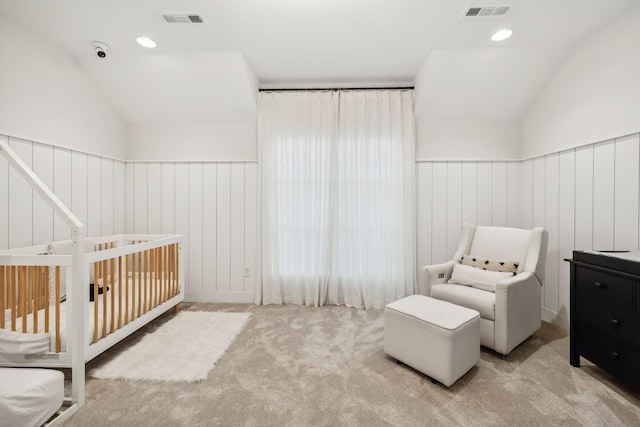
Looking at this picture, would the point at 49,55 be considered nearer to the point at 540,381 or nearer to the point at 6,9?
the point at 6,9

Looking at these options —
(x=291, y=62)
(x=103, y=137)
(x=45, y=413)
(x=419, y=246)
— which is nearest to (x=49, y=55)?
(x=103, y=137)

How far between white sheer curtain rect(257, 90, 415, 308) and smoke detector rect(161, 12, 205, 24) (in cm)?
98

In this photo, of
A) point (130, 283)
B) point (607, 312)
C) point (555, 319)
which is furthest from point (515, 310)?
point (130, 283)

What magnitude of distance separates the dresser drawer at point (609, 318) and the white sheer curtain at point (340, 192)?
4.43 feet

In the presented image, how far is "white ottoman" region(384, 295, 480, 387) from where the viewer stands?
156 cm

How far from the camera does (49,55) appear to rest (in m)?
2.18

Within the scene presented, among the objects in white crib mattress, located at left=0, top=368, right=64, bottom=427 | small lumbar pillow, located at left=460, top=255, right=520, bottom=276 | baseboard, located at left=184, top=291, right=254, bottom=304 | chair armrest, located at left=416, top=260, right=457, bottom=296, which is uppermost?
small lumbar pillow, located at left=460, top=255, right=520, bottom=276

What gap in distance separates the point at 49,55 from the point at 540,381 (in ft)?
13.9

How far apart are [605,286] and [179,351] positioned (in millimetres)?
2785

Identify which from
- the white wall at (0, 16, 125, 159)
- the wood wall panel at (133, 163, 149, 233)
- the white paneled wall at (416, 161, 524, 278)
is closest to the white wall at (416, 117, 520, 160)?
the white paneled wall at (416, 161, 524, 278)

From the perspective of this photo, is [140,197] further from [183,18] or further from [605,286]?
[605,286]

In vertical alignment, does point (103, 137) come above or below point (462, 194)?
above

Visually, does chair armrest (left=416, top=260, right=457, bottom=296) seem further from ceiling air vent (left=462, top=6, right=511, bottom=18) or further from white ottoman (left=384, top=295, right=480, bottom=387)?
ceiling air vent (left=462, top=6, right=511, bottom=18)

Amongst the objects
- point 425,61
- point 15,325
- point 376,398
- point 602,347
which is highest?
point 425,61
